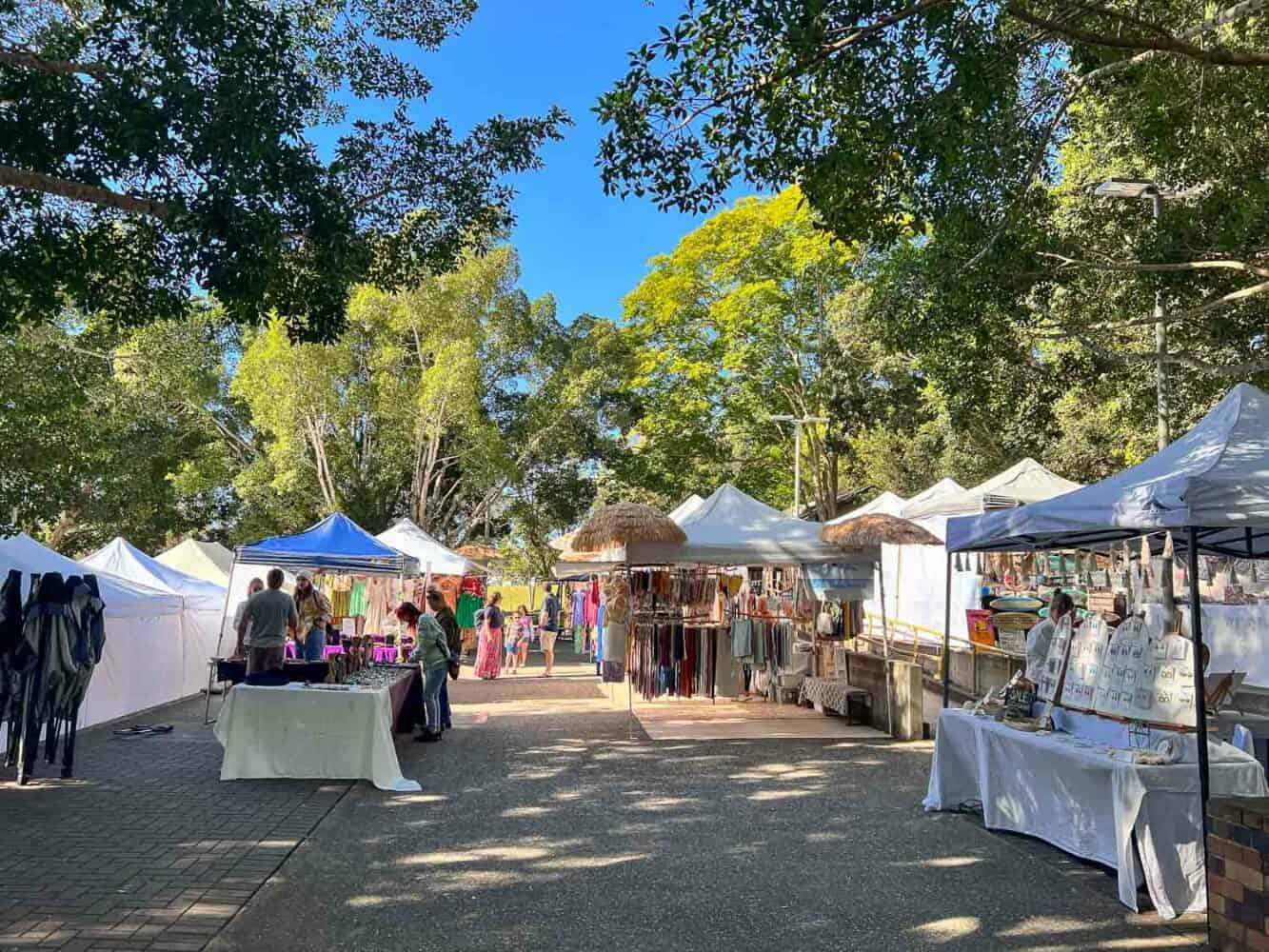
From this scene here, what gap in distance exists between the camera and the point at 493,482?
2606 centimetres

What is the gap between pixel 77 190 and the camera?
630cm

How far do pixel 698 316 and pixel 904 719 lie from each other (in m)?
20.7

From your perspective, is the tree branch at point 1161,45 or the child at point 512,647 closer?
the tree branch at point 1161,45

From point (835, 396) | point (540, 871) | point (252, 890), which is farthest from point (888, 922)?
point (835, 396)

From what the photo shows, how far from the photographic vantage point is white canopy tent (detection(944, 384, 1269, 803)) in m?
5.10

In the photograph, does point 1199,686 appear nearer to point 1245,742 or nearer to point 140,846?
point 1245,742

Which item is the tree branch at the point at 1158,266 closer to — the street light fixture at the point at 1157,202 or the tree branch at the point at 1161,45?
the street light fixture at the point at 1157,202

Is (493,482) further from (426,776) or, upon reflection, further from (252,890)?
(252,890)

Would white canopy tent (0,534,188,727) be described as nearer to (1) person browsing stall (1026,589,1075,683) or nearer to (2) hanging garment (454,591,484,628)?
(2) hanging garment (454,591,484,628)

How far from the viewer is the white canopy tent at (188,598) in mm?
14438

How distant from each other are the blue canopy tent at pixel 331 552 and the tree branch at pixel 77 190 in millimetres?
6045

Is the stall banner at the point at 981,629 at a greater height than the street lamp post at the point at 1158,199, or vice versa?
the street lamp post at the point at 1158,199

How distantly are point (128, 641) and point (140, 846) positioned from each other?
687cm

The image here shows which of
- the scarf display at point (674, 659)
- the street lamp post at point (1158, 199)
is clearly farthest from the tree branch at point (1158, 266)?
the scarf display at point (674, 659)
